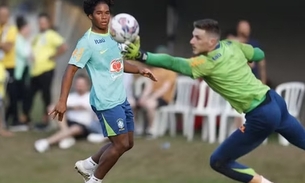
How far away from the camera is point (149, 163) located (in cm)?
1364

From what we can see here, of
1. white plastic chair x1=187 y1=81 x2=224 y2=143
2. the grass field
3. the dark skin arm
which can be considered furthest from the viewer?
white plastic chair x1=187 y1=81 x2=224 y2=143

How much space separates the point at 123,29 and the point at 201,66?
0.93 m

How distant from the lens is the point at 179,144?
14.5 m

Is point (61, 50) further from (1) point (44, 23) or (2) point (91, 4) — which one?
(2) point (91, 4)

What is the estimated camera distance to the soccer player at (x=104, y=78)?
933cm

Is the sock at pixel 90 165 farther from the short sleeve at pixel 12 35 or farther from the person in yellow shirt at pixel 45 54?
the person in yellow shirt at pixel 45 54

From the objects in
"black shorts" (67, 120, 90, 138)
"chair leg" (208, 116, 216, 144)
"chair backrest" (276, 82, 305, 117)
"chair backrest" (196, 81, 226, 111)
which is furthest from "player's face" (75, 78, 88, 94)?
"chair backrest" (276, 82, 305, 117)

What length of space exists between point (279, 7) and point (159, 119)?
2.96m

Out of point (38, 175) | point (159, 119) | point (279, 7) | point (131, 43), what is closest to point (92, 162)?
point (131, 43)

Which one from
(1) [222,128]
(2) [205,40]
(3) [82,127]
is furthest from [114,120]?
(1) [222,128]

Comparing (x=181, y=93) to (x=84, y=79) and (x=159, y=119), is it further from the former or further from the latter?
(x=84, y=79)

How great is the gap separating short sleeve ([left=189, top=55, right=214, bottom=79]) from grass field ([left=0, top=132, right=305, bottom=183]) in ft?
10.2

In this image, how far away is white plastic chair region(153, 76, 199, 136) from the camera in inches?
606

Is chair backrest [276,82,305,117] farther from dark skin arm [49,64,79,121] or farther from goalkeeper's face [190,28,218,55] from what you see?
dark skin arm [49,64,79,121]
